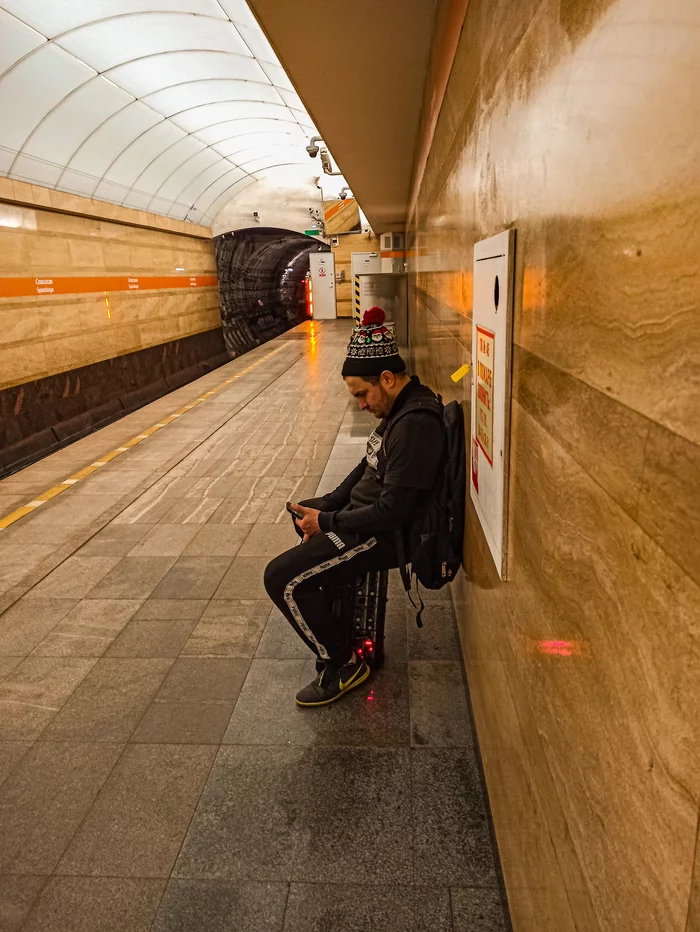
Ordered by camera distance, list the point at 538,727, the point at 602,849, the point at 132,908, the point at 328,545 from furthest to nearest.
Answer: the point at 328,545
the point at 132,908
the point at 538,727
the point at 602,849

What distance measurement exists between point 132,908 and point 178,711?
105 cm

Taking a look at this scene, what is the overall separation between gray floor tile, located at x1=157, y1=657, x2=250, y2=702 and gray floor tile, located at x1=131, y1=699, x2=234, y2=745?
5cm

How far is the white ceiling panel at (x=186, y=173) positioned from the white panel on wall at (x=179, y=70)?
12.7 feet

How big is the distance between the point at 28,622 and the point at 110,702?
1188 mm

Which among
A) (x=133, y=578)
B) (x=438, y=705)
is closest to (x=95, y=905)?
(x=438, y=705)

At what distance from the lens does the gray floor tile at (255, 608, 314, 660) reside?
3656 millimetres

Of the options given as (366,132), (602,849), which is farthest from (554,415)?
(366,132)

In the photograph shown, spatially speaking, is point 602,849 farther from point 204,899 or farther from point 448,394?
point 448,394

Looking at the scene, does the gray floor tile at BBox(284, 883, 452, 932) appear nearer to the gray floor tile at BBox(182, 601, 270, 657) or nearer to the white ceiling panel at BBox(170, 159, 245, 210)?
the gray floor tile at BBox(182, 601, 270, 657)

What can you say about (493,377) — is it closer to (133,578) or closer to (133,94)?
(133,578)

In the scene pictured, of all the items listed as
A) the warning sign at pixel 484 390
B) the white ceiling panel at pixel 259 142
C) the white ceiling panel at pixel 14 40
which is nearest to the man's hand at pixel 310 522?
the warning sign at pixel 484 390

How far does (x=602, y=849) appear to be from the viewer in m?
1.05

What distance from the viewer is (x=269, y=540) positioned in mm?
5230

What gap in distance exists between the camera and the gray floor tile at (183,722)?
9.96 ft
